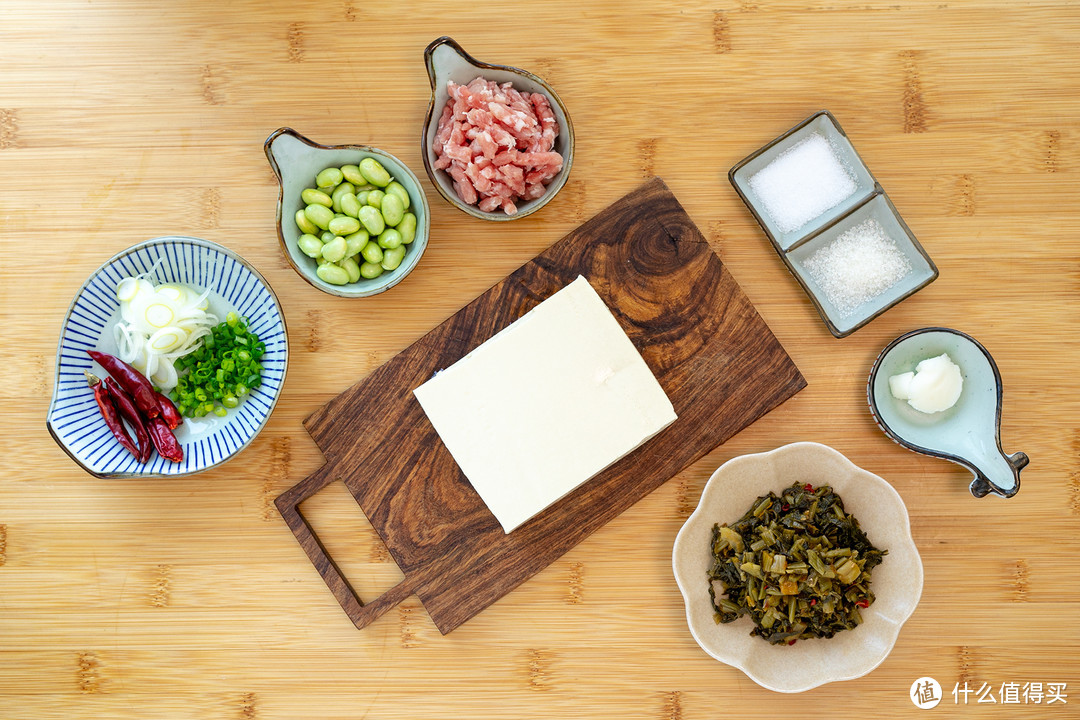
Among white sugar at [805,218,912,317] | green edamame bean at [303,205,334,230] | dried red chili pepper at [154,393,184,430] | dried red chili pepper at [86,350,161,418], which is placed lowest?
white sugar at [805,218,912,317]

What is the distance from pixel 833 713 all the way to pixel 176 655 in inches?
97.1

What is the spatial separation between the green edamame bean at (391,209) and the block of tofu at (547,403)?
530mm

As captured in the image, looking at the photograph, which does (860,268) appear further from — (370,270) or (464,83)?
(370,270)

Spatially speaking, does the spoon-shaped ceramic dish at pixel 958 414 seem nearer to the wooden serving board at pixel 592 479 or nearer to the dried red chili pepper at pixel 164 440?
the wooden serving board at pixel 592 479

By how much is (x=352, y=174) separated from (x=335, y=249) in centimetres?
28

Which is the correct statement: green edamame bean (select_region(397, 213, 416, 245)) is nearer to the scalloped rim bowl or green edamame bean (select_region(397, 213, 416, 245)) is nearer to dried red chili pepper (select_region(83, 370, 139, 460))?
dried red chili pepper (select_region(83, 370, 139, 460))

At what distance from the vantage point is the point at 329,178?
254 cm

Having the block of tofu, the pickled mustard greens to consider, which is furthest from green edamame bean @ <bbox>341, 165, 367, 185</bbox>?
the pickled mustard greens

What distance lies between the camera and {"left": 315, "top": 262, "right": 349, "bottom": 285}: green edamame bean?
250 cm

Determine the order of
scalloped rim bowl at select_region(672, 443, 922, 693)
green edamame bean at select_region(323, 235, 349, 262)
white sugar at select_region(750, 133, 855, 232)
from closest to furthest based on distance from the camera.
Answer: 1. green edamame bean at select_region(323, 235, 349, 262)
2. scalloped rim bowl at select_region(672, 443, 922, 693)
3. white sugar at select_region(750, 133, 855, 232)

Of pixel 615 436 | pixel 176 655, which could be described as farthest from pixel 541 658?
pixel 176 655

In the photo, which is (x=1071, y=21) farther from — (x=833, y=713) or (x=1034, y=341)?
(x=833, y=713)

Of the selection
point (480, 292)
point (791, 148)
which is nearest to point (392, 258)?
point (480, 292)

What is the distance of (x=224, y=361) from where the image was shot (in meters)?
2.52
